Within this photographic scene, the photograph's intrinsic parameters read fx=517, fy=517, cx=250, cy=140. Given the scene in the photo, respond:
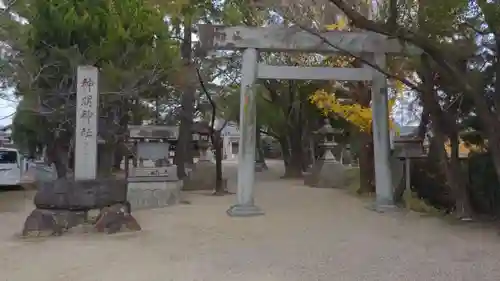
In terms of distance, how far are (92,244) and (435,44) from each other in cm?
606

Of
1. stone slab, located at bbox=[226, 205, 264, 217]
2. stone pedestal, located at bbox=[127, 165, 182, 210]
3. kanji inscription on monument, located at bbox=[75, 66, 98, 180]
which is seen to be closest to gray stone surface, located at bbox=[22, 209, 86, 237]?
kanji inscription on monument, located at bbox=[75, 66, 98, 180]

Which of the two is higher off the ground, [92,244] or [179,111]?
[179,111]

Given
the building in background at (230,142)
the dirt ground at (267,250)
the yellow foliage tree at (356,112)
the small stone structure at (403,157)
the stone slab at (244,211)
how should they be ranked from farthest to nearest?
the building in background at (230,142) → the yellow foliage tree at (356,112) → the small stone structure at (403,157) → the stone slab at (244,211) → the dirt ground at (267,250)

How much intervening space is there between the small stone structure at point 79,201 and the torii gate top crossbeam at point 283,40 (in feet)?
12.7

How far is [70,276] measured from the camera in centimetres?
590

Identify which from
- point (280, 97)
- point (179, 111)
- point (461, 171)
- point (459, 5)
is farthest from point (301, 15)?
point (280, 97)

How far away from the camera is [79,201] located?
9367 mm

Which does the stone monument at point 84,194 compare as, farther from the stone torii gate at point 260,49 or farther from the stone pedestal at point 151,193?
the stone pedestal at point 151,193

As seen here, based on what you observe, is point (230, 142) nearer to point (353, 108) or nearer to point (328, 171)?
point (328, 171)

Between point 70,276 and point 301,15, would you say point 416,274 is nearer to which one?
point 70,276

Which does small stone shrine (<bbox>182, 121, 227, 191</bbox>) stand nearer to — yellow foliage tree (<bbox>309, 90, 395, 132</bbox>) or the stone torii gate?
yellow foliage tree (<bbox>309, 90, 395, 132</bbox>)

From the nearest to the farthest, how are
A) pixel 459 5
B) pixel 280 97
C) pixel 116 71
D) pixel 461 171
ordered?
pixel 459 5
pixel 461 171
pixel 116 71
pixel 280 97

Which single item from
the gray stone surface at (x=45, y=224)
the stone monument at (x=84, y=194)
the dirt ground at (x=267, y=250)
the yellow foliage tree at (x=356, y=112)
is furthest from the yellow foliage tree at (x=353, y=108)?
the gray stone surface at (x=45, y=224)

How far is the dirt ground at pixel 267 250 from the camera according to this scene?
6.02 metres
